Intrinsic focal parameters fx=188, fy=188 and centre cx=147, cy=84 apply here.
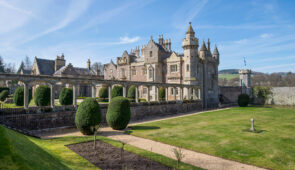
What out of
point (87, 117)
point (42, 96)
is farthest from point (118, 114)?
point (42, 96)

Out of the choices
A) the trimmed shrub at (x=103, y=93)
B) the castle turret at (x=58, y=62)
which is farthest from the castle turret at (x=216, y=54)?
the castle turret at (x=58, y=62)

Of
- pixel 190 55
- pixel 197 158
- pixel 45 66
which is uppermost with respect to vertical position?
pixel 190 55

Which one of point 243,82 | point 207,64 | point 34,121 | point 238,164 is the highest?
point 207,64

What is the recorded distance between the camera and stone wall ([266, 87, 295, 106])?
36156mm

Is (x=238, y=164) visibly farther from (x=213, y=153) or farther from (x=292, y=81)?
(x=292, y=81)

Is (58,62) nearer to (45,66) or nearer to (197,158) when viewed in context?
(45,66)

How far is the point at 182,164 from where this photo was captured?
7875mm

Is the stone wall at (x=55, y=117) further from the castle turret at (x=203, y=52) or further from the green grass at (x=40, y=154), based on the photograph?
the castle turret at (x=203, y=52)

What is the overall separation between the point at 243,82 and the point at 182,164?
134 feet

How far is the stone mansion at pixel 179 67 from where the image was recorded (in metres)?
32.3

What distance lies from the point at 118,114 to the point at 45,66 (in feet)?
112

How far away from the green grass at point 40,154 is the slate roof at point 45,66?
3448 cm

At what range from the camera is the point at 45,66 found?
41.9 m

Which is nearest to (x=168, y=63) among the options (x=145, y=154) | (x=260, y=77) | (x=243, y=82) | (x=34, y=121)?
(x=243, y=82)
